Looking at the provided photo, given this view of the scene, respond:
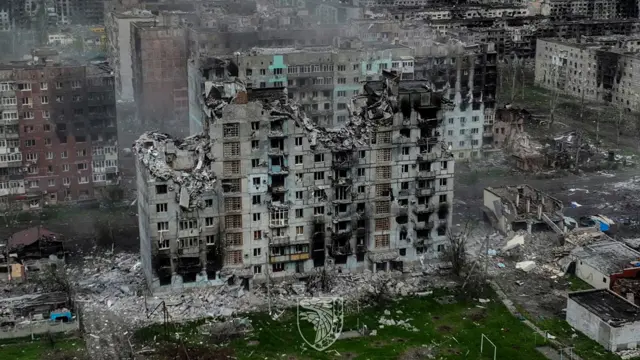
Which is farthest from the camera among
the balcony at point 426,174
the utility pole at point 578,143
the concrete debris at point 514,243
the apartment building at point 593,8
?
the apartment building at point 593,8

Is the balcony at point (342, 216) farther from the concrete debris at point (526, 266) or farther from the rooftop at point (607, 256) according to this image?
the rooftop at point (607, 256)

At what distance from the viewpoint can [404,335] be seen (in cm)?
5891

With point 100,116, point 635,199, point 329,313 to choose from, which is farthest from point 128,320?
point 635,199

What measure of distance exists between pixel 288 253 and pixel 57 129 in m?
28.2

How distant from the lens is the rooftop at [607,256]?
6575cm

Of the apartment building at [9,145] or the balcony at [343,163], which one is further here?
the apartment building at [9,145]

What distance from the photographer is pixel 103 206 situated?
82.9 m

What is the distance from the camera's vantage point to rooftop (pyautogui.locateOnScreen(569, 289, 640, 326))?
57844mm

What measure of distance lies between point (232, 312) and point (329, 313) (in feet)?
20.9

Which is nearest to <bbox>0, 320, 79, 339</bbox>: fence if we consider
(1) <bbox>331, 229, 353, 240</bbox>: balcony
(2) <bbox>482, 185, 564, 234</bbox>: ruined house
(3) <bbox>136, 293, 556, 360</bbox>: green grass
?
(3) <bbox>136, 293, 556, 360</bbox>: green grass

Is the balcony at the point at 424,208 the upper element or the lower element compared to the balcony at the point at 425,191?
lower

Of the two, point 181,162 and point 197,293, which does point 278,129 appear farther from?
point 197,293

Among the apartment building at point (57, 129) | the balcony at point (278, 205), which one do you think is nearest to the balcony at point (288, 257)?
the balcony at point (278, 205)

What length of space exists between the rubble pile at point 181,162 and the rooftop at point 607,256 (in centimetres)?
2722
